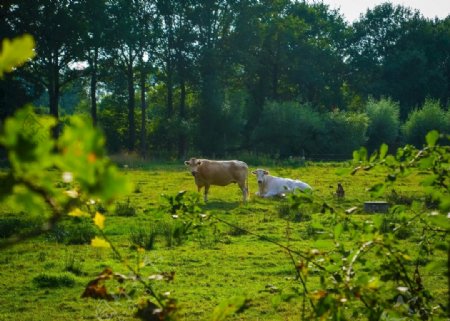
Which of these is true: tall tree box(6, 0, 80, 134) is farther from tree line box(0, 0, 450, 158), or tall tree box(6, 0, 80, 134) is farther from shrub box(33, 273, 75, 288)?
shrub box(33, 273, 75, 288)

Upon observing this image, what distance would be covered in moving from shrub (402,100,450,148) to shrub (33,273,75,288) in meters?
36.4

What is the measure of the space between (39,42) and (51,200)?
35.6m

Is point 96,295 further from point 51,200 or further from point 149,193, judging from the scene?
point 149,193

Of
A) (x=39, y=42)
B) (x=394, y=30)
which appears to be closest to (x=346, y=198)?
(x=39, y=42)

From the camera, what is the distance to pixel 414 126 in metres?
41.9

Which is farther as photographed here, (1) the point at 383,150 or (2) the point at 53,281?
(2) the point at 53,281

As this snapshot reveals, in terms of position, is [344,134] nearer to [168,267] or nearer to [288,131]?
[288,131]

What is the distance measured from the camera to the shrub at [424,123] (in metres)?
41.4

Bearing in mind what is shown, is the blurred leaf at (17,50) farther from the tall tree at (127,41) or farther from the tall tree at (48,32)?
the tall tree at (127,41)

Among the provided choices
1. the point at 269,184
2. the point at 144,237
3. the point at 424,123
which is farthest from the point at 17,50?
the point at 424,123

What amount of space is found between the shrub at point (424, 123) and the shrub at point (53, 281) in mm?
36365

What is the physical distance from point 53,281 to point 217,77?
3435cm

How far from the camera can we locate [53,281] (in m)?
7.79

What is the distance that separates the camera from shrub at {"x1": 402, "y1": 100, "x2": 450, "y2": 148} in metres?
41.4
